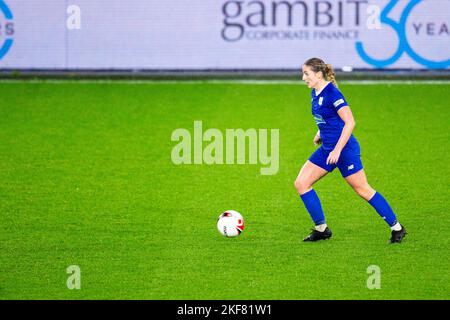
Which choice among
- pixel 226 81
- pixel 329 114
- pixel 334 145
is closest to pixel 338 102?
pixel 329 114

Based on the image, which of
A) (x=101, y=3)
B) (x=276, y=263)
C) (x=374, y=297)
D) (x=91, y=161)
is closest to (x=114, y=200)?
(x=91, y=161)

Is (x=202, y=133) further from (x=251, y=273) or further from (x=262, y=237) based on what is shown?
(x=251, y=273)

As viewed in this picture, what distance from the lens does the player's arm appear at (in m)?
8.92

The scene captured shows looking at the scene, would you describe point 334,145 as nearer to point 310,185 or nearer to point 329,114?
point 329,114

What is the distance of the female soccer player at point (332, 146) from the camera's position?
9023 mm

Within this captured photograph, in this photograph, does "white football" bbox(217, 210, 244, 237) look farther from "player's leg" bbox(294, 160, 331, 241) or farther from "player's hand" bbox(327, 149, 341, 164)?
"player's hand" bbox(327, 149, 341, 164)

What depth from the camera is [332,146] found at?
9250 millimetres

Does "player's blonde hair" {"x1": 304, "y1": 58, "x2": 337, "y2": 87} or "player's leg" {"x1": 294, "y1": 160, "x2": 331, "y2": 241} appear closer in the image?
"player's blonde hair" {"x1": 304, "y1": 58, "x2": 337, "y2": 87}

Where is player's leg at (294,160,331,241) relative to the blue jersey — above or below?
below

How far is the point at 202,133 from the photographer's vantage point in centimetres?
1507

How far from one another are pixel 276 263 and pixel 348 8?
1147cm

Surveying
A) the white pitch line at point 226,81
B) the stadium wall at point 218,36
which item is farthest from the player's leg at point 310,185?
the stadium wall at point 218,36

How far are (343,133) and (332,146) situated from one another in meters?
0.34

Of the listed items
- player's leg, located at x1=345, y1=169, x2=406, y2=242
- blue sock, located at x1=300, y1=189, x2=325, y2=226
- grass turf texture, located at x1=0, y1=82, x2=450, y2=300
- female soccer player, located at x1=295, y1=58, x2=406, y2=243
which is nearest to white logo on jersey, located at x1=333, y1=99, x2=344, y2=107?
female soccer player, located at x1=295, y1=58, x2=406, y2=243
